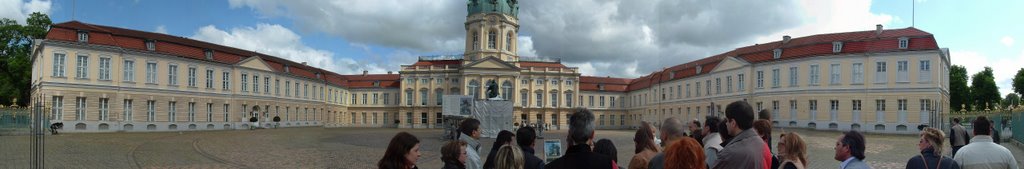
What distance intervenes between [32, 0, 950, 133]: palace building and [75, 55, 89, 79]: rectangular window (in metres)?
0.06

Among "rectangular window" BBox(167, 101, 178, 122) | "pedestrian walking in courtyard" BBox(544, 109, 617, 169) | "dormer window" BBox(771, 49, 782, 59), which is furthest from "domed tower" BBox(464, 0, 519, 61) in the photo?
"pedestrian walking in courtyard" BBox(544, 109, 617, 169)

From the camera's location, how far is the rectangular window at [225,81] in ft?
160

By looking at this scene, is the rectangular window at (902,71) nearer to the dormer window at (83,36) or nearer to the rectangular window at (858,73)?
the rectangular window at (858,73)

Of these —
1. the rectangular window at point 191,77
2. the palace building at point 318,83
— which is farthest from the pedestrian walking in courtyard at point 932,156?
the rectangular window at point 191,77

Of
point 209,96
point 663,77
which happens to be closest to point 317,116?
point 209,96

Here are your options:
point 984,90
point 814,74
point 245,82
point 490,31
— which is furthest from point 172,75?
point 984,90

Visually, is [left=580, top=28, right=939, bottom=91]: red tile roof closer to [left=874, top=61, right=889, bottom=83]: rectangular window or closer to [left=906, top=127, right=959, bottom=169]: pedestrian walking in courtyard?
[left=874, top=61, right=889, bottom=83]: rectangular window

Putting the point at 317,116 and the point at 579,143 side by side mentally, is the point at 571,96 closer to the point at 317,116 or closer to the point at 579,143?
the point at 317,116

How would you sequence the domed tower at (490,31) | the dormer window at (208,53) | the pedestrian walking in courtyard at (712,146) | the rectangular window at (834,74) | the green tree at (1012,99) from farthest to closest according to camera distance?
the domed tower at (490,31) < the green tree at (1012,99) < the dormer window at (208,53) < the rectangular window at (834,74) < the pedestrian walking in courtyard at (712,146)

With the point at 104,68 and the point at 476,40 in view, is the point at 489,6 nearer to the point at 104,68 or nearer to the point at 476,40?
the point at 476,40

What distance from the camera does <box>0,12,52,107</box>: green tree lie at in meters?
45.5

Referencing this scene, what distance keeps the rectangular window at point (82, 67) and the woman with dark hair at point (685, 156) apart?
141 ft

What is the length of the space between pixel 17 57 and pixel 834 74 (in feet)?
182

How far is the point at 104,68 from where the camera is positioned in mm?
39906
